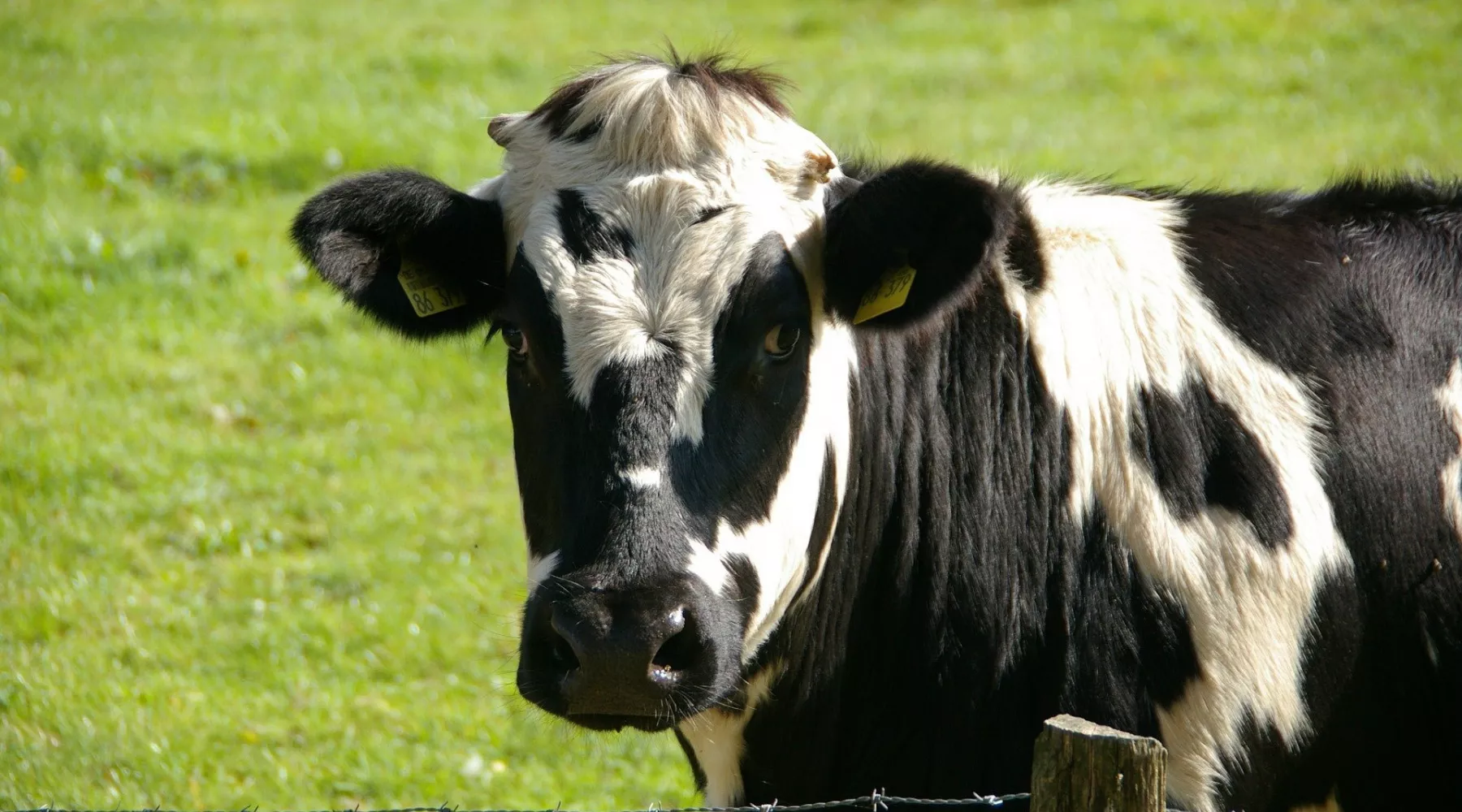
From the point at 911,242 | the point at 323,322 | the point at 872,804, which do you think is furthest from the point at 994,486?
the point at 323,322

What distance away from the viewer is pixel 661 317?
3.30 metres

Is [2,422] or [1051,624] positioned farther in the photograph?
[2,422]

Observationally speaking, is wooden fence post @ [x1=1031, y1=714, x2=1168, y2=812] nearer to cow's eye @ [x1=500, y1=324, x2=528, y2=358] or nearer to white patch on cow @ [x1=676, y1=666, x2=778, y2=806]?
white patch on cow @ [x1=676, y1=666, x2=778, y2=806]

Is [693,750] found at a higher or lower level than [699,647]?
lower

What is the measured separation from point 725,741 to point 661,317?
121cm

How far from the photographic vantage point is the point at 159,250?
33.2 ft

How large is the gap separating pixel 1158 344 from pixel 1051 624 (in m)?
0.79

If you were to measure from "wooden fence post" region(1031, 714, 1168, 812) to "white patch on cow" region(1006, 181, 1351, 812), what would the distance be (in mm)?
1151

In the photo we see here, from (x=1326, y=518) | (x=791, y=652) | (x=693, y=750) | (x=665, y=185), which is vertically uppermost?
(x=665, y=185)

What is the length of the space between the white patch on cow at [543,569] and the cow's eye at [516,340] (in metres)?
0.50

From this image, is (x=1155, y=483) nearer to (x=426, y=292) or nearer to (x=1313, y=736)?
(x=1313, y=736)

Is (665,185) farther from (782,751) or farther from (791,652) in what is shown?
(782,751)

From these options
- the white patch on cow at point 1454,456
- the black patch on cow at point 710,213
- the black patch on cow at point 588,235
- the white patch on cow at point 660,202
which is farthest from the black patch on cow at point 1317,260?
the black patch on cow at point 588,235

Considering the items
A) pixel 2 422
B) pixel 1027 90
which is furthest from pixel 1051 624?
pixel 1027 90
